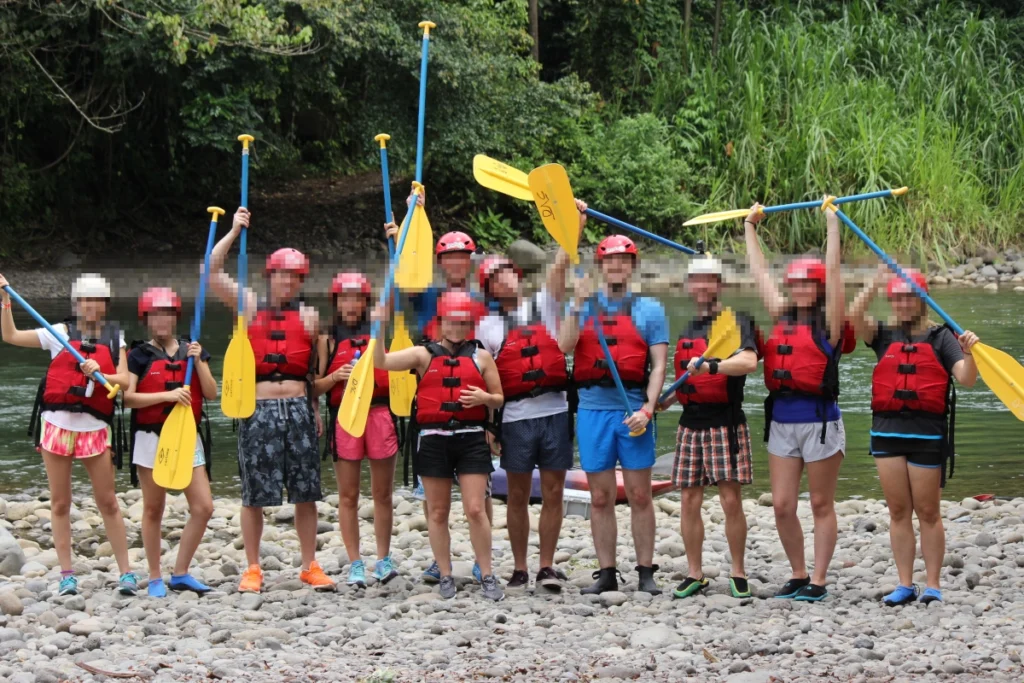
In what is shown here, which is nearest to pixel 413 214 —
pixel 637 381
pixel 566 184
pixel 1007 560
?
pixel 566 184

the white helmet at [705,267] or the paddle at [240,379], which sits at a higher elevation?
the white helmet at [705,267]

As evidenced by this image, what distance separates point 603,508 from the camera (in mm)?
4836

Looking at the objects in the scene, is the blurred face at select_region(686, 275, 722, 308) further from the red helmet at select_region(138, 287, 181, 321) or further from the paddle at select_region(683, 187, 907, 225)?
the red helmet at select_region(138, 287, 181, 321)

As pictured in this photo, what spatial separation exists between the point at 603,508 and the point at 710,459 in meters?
0.45

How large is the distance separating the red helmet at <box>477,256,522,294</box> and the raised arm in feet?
2.98

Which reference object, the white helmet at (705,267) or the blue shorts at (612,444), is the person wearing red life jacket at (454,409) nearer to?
the blue shorts at (612,444)

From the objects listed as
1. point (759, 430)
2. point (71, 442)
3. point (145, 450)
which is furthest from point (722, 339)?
point (759, 430)

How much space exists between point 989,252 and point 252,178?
39.5 feet

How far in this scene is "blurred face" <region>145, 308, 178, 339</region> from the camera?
190 inches

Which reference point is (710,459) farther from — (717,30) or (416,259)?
(717,30)

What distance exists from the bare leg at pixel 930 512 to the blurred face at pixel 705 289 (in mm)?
918

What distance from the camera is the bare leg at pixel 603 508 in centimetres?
482

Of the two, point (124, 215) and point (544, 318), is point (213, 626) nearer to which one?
point (544, 318)

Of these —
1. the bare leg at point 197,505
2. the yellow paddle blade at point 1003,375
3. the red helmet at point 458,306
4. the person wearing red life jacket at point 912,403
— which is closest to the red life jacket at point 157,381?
the bare leg at point 197,505
